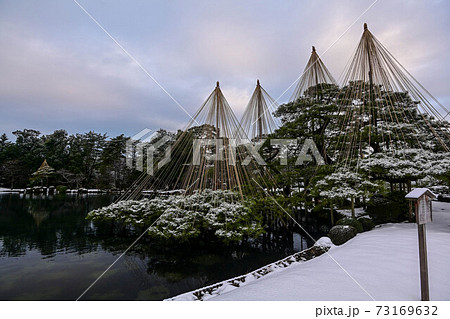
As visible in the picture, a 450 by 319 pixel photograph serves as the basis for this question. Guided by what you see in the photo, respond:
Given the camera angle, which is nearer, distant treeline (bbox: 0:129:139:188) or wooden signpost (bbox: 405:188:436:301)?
wooden signpost (bbox: 405:188:436:301)

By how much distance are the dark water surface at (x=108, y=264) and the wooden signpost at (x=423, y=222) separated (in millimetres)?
2083

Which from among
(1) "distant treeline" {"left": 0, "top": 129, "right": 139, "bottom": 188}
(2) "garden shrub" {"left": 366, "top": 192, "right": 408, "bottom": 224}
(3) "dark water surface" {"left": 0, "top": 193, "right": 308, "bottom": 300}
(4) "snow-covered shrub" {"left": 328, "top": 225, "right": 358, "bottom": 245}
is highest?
(1) "distant treeline" {"left": 0, "top": 129, "right": 139, "bottom": 188}

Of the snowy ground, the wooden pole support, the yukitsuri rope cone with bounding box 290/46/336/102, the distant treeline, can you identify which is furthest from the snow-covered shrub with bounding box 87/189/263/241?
the distant treeline

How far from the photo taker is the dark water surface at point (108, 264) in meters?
2.59

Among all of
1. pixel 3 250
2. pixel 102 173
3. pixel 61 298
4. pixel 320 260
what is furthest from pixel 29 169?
pixel 320 260

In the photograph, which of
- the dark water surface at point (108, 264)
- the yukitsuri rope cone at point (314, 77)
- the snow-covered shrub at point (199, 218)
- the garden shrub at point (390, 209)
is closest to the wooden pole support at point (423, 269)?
the dark water surface at point (108, 264)

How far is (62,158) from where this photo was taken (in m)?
19.7

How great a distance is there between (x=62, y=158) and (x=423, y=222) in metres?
24.5

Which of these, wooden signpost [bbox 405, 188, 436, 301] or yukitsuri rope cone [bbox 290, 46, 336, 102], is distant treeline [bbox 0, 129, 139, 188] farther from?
wooden signpost [bbox 405, 188, 436, 301]

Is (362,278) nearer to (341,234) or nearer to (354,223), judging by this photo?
(341,234)

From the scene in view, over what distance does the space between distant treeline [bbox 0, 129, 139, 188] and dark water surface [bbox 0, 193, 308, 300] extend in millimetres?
13482

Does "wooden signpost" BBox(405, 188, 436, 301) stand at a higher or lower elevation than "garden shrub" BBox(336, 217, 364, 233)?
higher

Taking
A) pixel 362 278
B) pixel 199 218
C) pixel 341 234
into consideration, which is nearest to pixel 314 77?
pixel 341 234

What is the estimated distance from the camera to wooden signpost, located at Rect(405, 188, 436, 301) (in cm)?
159
